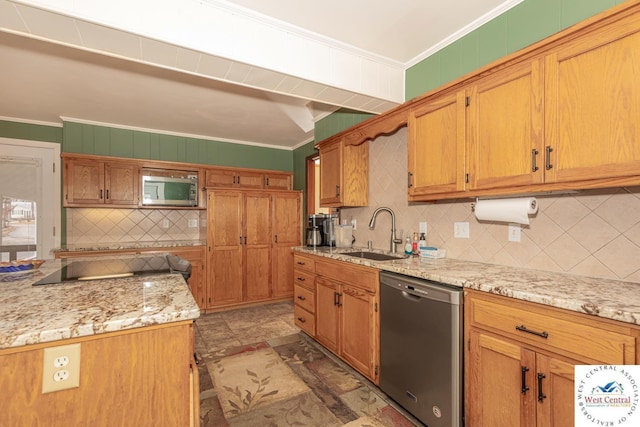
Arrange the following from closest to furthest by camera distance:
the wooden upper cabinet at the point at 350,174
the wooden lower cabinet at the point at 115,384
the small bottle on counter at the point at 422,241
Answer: the wooden lower cabinet at the point at 115,384, the small bottle on counter at the point at 422,241, the wooden upper cabinet at the point at 350,174

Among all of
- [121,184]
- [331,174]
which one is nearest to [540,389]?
[331,174]

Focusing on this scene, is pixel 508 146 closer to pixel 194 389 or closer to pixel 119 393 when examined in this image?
pixel 194 389

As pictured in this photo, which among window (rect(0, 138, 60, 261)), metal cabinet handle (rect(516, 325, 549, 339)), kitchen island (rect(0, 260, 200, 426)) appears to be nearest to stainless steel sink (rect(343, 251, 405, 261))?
metal cabinet handle (rect(516, 325, 549, 339))

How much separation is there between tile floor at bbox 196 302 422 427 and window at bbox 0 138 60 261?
7.43 ft

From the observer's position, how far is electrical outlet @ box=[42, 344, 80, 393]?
33.0 inches

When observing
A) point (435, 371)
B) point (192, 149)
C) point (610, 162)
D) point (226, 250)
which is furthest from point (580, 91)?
point (192, 149)

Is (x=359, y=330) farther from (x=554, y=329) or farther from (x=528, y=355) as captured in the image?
→ (x=554, y=329)

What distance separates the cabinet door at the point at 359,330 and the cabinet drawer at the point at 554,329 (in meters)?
0.82

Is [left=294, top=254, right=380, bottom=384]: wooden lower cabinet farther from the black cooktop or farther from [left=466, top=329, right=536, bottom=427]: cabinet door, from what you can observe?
the black cooktop

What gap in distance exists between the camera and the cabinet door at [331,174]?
3123 mm

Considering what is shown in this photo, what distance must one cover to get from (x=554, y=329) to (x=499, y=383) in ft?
1.31

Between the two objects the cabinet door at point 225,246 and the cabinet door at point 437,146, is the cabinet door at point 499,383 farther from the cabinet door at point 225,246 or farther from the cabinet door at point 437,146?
the cabinet door at point 225,246

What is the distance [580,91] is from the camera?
136 cm

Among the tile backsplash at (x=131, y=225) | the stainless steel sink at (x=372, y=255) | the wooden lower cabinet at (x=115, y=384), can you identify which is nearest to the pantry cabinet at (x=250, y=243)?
the tile backsplash at (x=131, y=225)
